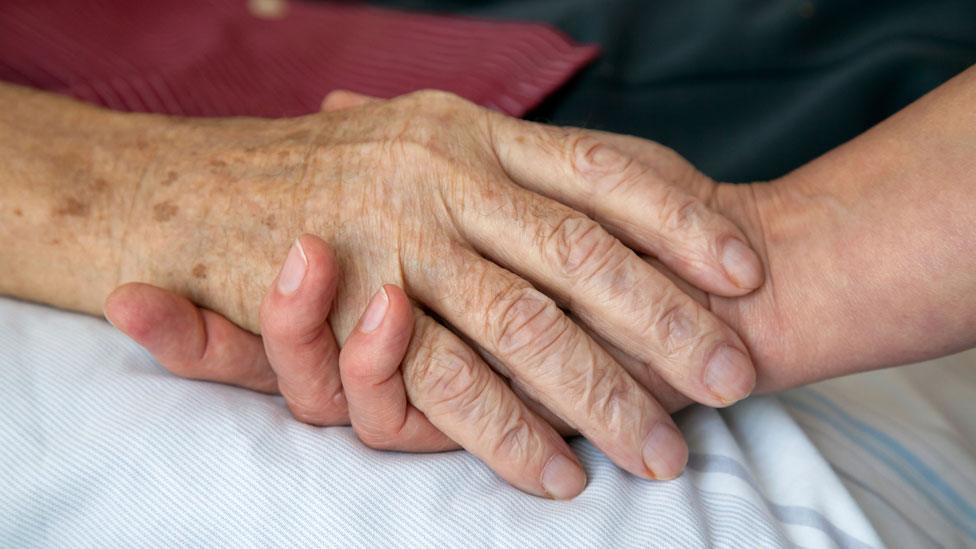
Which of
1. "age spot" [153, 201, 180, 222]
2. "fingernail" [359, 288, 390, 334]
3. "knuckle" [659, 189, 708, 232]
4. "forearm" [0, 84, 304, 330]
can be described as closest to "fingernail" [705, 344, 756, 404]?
"knuckle" [659, 189, 708, 232]

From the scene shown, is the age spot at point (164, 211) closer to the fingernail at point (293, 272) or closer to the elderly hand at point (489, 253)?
the elderly hand at point (489, 253)

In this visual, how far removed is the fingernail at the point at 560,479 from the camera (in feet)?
2.46

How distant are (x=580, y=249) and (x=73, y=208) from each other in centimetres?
52

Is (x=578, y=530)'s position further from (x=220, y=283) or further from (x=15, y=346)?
(x=15, y=346)

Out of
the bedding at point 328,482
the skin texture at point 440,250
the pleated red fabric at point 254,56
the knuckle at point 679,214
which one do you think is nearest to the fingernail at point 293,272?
the skin texture at point 440,250

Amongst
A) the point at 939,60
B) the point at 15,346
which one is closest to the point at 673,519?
the point at 15,346

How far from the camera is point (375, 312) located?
0.74 m

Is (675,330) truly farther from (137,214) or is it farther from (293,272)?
(137,214)

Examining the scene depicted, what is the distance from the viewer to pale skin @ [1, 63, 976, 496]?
77 centimetres

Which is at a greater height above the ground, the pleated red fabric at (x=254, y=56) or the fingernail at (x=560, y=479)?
Answer: the pleated red fabric at (x=254, y=56)

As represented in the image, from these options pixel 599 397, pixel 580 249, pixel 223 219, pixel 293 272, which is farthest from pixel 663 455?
pixel 223 219

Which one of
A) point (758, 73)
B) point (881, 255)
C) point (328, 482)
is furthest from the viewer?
point (758, 73)

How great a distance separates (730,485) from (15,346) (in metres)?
0.66

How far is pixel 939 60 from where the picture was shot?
114cm
